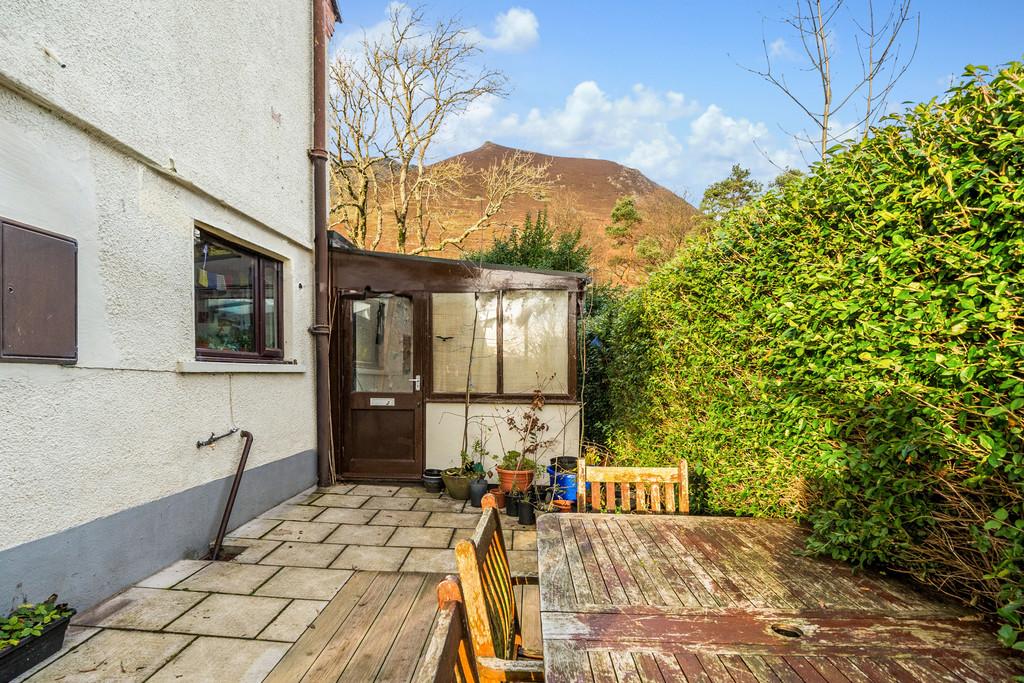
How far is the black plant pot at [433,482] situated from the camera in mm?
4973

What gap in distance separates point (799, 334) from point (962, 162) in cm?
91

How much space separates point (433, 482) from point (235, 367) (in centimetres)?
221

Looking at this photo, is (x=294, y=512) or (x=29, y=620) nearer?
(x=29, y=620)

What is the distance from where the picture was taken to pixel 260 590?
9.20ft

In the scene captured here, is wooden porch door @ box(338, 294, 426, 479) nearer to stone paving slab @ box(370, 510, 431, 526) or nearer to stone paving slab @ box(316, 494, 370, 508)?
stone paving slab @ box(316, 494, 370, 508)

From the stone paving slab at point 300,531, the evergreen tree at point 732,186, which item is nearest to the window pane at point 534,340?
the stone paving slab at point 300,531

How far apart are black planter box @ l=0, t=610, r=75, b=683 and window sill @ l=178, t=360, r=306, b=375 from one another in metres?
1.43

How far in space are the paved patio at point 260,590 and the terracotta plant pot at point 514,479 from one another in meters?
0.37

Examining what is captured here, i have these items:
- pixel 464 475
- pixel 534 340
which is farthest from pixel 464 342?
pixel 464 475

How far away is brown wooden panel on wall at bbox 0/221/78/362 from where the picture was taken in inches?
82.9

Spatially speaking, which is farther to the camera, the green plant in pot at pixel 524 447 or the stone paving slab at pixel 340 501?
the green plant in pot at pixel 524 447

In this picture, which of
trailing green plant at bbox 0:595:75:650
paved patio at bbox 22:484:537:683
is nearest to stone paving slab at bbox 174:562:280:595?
paved patio at bbox 22:484:537:683

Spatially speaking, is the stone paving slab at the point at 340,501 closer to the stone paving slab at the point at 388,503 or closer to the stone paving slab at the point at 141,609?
the stone paving slab at the point at 388,503

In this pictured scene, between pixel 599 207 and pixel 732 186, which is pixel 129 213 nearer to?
pixel 732 186
